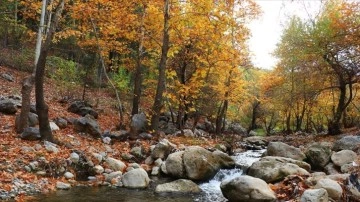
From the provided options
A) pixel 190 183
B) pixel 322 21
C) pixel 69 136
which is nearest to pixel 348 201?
pixel 190 183

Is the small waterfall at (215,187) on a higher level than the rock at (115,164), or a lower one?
lower

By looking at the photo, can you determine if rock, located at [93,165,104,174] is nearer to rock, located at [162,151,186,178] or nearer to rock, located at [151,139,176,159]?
rock, located at [162,151,186,178]

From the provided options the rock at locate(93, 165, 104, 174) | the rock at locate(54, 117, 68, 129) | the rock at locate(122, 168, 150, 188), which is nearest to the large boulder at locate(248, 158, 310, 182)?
the rock at locate(122, 168, 150, 188)

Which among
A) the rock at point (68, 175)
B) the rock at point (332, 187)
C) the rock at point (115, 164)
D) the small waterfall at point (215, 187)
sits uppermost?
the rock at point (332, 187)

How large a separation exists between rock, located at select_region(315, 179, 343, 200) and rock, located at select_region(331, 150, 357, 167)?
442cm

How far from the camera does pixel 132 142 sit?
1432 centimetres

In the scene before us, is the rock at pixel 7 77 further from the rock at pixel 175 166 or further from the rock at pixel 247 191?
the rock at pixel 247 191

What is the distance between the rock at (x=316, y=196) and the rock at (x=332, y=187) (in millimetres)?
499

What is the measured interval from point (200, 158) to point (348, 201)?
15.3 ft

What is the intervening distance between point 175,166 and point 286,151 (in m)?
5.01

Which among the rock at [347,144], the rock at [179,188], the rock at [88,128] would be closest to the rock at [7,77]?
the rock at [88,128]

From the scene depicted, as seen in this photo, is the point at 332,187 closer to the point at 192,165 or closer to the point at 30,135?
the point at 192,165

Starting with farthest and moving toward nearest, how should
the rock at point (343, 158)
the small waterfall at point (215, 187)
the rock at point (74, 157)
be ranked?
1. the rock at point (343, 158)
2. the rock at point (74, 157)
3. the small waterfall at point (215, 187)

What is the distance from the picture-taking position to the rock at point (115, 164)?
11.4m
